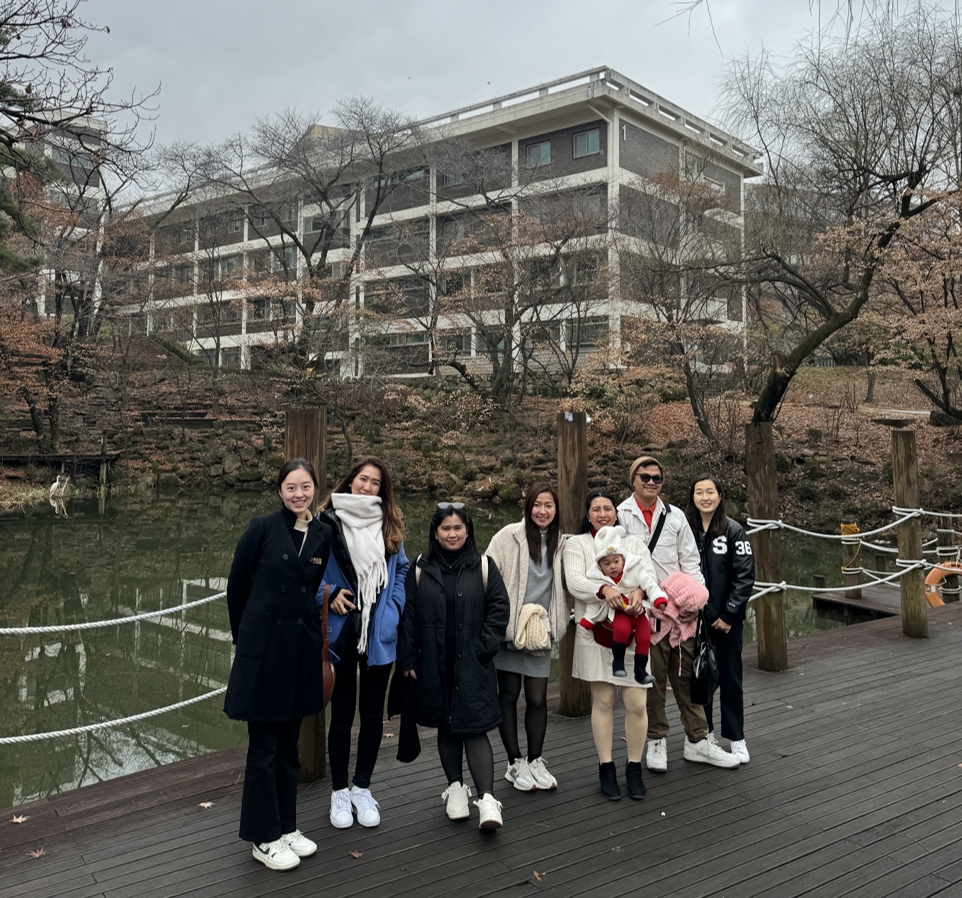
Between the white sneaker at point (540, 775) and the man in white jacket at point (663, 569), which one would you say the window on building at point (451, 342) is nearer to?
the man in white jacket at point (663, 569)

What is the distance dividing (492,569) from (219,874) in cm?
151

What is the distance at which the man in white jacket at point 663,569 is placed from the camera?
3.67 metres

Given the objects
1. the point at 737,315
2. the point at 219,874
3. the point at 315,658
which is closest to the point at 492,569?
the point at 315,658

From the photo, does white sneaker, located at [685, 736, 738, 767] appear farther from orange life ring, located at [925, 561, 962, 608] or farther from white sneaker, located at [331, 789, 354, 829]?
orange life ring, located at [925, 561, 962, 608]

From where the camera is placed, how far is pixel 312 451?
3.69 meters

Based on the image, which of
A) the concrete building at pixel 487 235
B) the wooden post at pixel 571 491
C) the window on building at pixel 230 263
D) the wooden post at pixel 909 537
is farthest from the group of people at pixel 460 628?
the window on building at pixel 230 263

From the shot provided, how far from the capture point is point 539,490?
3.52 m

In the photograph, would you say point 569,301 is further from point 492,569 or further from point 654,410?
point 492,569

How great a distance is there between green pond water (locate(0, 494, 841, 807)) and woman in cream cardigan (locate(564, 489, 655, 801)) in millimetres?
3746

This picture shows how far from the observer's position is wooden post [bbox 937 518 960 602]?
8781 mm

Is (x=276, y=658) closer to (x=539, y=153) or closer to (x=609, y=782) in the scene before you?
(x=609, y=782)

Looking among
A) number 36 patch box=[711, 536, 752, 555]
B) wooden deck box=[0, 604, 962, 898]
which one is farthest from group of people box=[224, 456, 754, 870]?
wooden deck box=[0, 604, 962, 898]

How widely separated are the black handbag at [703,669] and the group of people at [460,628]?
0.17 feet

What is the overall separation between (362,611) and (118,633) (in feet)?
23.5
